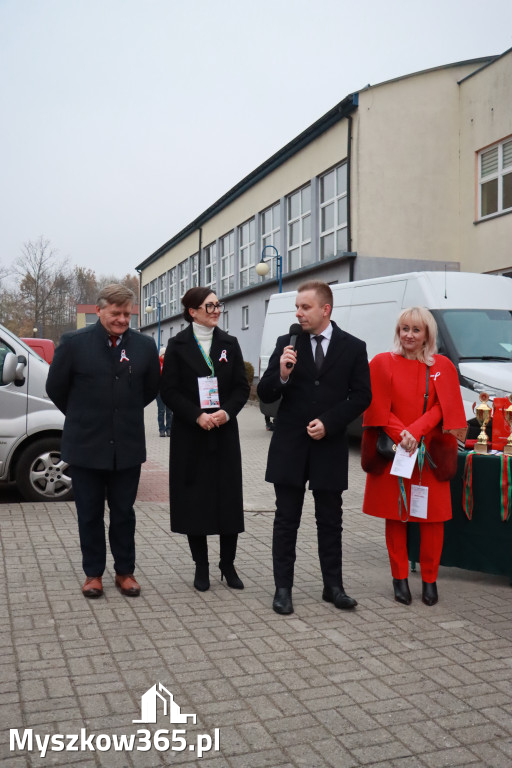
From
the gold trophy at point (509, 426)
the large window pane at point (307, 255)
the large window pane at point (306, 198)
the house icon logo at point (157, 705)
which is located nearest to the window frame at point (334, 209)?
the large window pane at point (307, 255)

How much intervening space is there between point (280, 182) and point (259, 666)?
Result: 2772 centimetres

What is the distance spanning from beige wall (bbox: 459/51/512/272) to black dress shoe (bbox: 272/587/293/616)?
55.1ft

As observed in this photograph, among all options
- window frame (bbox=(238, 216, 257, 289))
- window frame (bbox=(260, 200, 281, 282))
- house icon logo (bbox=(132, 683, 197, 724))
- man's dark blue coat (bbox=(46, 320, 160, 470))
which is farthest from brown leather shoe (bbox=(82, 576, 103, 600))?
window frame (bbox=(238, 216, 257, 289))

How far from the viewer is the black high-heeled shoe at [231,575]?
18.9 feet

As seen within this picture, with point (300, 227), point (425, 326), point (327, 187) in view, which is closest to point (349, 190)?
point (327, 187)

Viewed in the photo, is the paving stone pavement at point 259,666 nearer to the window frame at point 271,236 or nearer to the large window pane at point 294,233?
the large window pane at point 294,233

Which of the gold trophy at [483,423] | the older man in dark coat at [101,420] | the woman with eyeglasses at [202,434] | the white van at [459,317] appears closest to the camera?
the older man in dark coat at [101,420]

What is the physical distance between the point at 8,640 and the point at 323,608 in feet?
6.27

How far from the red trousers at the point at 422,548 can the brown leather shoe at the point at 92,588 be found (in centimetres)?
189

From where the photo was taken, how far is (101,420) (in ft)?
17.9

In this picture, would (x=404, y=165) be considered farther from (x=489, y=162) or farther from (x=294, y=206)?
(x=294, y=206)

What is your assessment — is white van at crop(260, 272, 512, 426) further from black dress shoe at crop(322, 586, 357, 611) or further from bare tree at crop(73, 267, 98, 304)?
bare tree at crop(73, 267, 98, 304)

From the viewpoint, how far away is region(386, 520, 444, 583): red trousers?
5430mm

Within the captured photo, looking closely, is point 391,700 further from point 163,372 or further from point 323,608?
point 163,372
